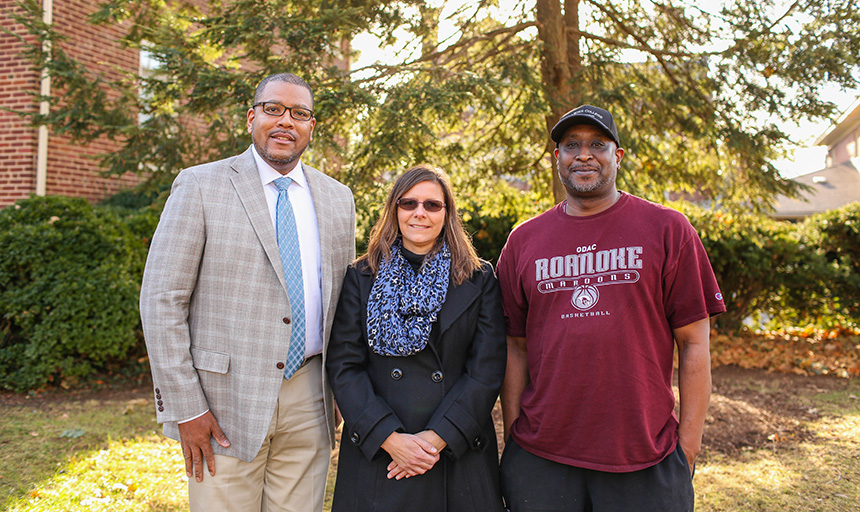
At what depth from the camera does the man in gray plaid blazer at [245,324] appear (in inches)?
94.1

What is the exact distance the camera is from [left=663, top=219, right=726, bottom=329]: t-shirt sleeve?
7.57ft

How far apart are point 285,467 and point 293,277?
862 millimetres

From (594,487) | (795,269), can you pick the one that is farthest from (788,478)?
(795,269)

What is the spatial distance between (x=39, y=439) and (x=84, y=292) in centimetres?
187

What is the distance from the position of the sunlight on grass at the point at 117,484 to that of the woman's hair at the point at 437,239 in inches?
96.2

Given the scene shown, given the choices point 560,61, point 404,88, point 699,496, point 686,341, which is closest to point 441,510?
Answer: point 686,341

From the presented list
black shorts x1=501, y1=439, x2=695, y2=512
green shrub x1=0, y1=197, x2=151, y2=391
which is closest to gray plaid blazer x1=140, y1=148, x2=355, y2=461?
black shorts x1=501, y1=439, x2=695, y2=512

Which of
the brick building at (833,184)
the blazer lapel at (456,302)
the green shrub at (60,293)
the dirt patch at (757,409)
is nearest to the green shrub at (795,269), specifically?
the dirt patch at (757,409)

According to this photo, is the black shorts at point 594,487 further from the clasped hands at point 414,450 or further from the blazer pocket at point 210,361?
the blazer pocket at point 210,361

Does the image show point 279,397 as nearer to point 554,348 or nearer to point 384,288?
point 384,288

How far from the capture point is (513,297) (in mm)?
2641

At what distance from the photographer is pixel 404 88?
520 cm

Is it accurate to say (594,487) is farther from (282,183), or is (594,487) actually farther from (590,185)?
(282,183)

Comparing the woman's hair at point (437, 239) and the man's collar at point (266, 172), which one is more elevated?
the man's collar at point (266, 172)
